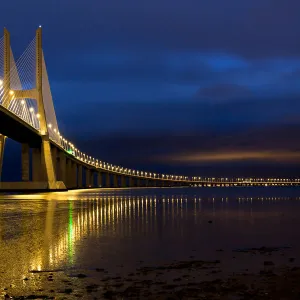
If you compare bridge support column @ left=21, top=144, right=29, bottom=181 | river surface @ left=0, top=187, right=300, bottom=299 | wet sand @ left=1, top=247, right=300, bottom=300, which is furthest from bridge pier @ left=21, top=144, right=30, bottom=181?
wet sand @ left=1, top=247, right=300, bottom=300

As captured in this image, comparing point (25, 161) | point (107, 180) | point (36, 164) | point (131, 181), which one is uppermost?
point (131, 181)

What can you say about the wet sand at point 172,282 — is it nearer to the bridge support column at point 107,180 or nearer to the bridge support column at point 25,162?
the bridge support column at point 25,162

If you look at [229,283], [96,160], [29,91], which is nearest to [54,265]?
[229,283]

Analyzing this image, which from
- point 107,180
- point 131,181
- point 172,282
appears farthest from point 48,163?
point 131,181

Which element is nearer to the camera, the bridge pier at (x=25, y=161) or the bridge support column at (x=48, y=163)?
the bridge support column at (x=48, y=163)

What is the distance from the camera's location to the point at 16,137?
5912 cm

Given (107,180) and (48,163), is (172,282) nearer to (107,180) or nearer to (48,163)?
(48,163)

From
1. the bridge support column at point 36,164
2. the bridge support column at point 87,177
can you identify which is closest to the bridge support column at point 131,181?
the bridge support column at point 87,177

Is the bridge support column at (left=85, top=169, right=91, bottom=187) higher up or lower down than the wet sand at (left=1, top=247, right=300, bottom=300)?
higher up

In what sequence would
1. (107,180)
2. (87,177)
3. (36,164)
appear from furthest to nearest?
(107,180)
(87,177)
(36,164)

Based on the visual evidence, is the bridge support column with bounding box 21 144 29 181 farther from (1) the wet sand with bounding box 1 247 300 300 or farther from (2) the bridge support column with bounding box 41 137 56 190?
(1) the wet sand with bounding box 1 247 300 300

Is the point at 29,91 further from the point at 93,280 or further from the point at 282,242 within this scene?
the point at 93,280

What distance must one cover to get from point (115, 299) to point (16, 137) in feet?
176

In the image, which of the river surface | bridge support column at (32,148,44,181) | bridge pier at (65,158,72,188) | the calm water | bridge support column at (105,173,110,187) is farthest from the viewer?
bridge support column at (105,173,110,187)
